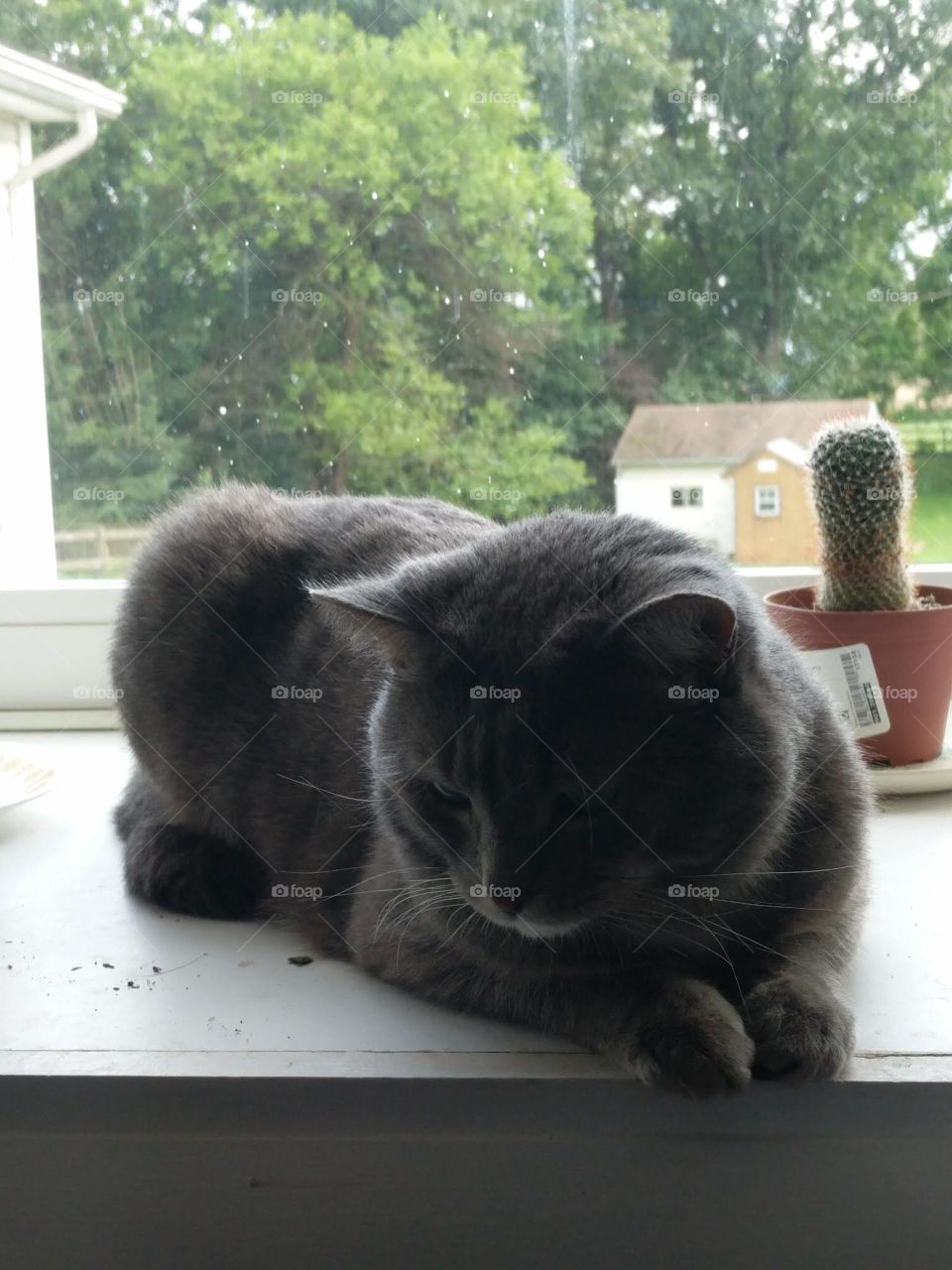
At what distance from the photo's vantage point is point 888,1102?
3.11 feet

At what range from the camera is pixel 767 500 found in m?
1.96

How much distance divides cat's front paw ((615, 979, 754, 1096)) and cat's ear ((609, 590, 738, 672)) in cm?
26

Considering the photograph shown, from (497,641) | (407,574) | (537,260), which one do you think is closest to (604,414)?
(537,260)

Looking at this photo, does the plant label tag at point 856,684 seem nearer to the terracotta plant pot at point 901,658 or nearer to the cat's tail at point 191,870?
the terracotta plant pot at point 901,658

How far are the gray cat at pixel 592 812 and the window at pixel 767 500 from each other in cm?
80

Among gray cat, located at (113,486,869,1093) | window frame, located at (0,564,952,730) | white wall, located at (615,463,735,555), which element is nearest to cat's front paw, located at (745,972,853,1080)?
gray cat, located at (113,486,869,1093)

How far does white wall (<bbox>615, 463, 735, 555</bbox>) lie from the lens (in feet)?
6.36

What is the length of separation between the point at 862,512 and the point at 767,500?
0.37m

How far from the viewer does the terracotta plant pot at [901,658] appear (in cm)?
158

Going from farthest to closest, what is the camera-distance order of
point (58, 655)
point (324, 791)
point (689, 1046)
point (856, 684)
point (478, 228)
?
point (58, 655) → point (478, 228) → point (856, 684) → point (324, 791) → point (689, 1046)

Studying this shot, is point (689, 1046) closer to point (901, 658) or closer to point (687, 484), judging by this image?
point (901, 658)

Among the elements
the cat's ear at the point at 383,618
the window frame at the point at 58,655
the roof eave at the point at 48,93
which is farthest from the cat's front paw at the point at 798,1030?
the roof eave at the point at 48,93

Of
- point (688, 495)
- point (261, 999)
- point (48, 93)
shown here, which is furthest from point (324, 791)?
point (48, 93)

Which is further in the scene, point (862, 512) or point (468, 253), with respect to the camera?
point (468, 253)
